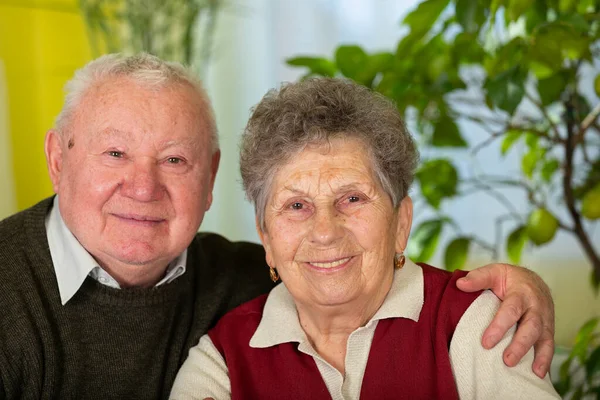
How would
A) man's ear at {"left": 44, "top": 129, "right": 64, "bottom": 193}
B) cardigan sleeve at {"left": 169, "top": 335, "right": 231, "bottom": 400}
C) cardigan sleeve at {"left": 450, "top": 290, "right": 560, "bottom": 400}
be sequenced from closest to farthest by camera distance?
cardigan sleeve at {"left": 450, "top": 290, "right": 560, "bottom": 400}
cardigan sleeve at {"left": 169, "top": 335, "right": 231, "bottom": 400}
man's ear at {"left": 44, "top": 129, "right": 64, "bottom": 193}

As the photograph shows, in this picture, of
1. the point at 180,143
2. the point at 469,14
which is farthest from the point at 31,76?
the point at 469,14

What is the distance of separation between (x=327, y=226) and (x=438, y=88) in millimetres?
674

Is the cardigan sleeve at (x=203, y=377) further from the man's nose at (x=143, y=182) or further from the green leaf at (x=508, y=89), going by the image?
the green leaf at (x=508, y=89)

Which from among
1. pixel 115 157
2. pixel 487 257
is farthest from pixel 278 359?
pixel 487 257

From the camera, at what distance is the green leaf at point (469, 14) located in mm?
1609

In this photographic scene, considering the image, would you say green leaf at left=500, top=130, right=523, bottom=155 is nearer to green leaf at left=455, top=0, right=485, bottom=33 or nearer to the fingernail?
green leaf at left=455, top=0, right=485, bottom=33

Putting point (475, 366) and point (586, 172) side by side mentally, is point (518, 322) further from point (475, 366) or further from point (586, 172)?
point (586, 172)

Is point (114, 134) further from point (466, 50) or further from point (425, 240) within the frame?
point (425, 240)

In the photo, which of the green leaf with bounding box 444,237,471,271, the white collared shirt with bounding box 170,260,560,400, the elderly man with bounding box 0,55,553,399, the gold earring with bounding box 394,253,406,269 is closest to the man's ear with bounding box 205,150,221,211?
the elderly man with bounding box 0,55,553,399

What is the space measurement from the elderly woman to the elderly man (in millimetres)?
182

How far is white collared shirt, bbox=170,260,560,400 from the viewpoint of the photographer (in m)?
1.38

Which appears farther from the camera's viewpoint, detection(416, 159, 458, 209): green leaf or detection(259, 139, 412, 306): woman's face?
detection(416, 159, 458, 209): green leaf

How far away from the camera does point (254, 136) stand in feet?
5.06

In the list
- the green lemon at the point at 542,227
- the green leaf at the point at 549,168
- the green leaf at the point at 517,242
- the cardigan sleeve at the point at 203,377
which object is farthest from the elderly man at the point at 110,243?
the green leaf at the point at 549,168
